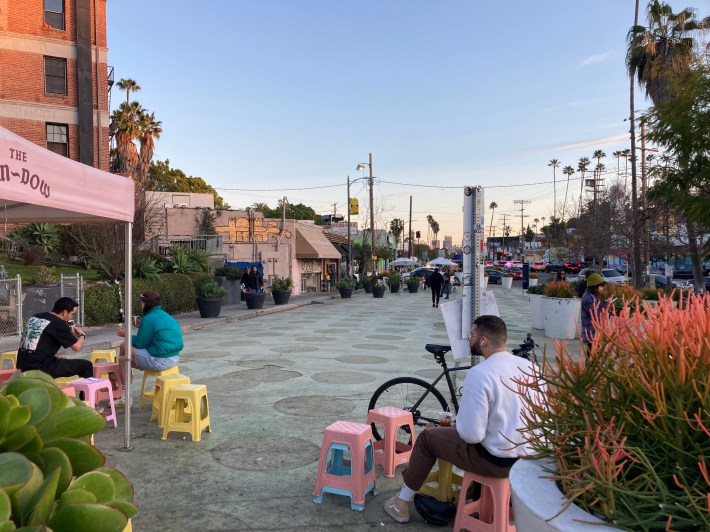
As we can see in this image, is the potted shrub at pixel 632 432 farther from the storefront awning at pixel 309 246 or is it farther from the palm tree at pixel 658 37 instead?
the storefront awning at pixel 309 246

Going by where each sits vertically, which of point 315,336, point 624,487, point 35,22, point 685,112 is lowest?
point 315,336

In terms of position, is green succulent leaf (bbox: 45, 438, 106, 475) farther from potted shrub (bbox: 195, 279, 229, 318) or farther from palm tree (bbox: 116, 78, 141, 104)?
palm tree (bbox: 116, 78, 141, 104)

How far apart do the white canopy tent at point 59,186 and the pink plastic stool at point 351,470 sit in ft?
7.79

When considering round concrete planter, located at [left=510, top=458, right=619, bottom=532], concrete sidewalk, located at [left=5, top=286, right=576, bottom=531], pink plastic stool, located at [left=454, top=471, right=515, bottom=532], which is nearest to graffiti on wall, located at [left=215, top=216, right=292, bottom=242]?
concrete sidewalk, located at [left=5, top=286, right=576, bottom=531]

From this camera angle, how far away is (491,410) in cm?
348

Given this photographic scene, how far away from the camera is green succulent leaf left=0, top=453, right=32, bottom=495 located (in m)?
1.04

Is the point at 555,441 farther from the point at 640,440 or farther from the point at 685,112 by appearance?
the point at 685,112

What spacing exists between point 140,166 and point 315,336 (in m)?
28.2

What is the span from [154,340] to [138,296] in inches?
461

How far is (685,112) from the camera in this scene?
8477 mm

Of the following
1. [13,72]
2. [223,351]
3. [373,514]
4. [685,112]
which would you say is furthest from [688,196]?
[13,72]

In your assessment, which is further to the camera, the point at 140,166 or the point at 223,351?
the point at 140,166

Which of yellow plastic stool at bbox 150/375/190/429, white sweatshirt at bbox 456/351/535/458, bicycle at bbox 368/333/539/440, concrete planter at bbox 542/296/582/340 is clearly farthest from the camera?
concrete planter at bbox 542/296/582/340

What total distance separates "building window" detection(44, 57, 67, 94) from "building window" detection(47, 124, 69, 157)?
5.53 ft
